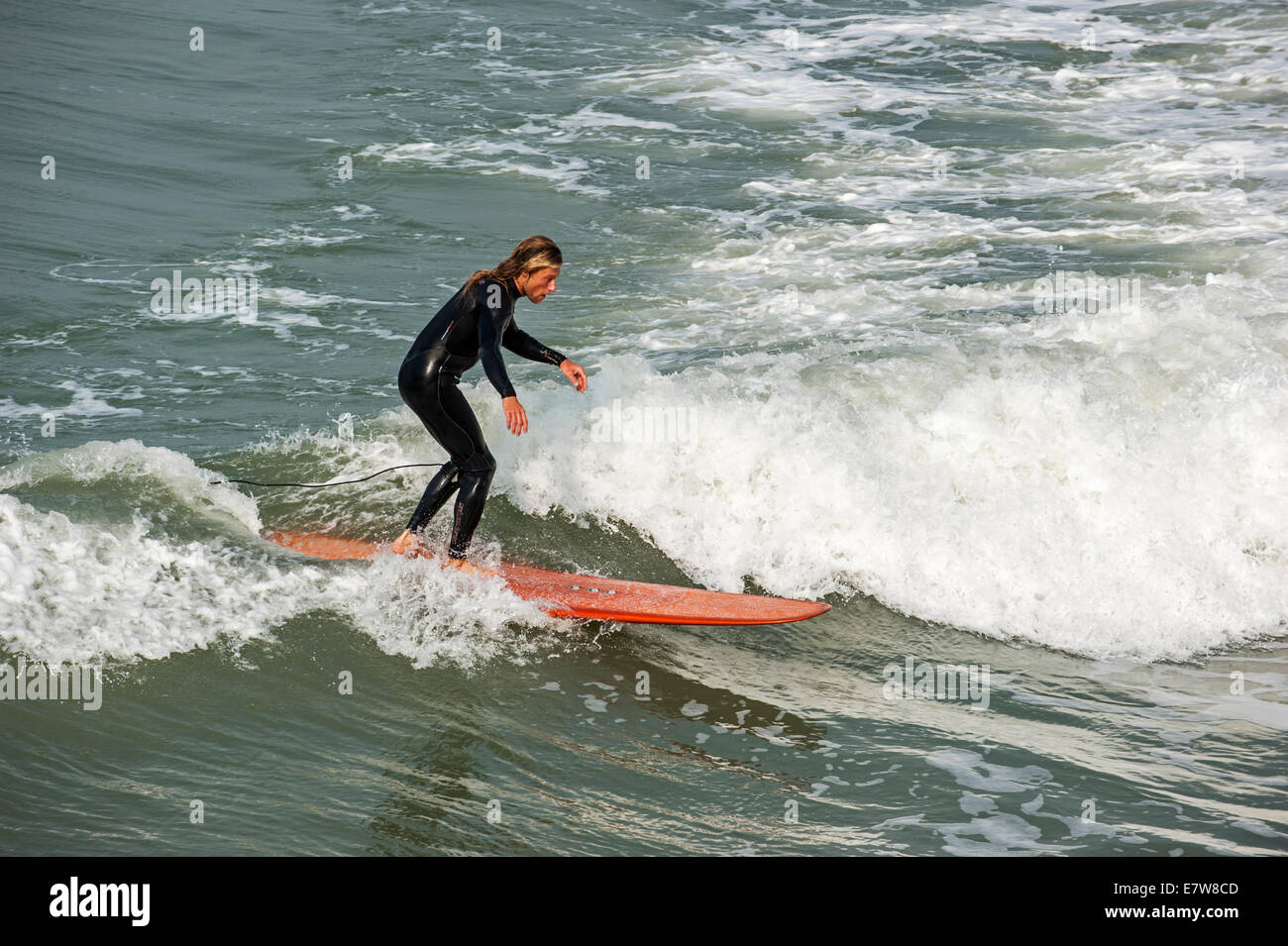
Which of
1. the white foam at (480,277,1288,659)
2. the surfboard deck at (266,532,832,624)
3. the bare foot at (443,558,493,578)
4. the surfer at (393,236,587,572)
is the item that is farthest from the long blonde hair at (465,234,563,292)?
the white foam at (480,277,1288,659)

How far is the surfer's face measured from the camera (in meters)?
5.58

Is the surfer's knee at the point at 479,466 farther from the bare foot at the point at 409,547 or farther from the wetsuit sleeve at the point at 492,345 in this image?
the wetsuit sleeve at the point at 492,345

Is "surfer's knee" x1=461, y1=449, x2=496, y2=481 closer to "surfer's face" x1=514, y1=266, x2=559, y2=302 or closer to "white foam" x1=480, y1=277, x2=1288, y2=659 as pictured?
"surfer's face" x1=514, y1=266, x2=559, y2=302

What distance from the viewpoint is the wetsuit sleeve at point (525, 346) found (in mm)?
5871

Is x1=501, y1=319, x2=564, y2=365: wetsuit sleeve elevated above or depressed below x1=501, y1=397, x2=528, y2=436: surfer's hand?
above

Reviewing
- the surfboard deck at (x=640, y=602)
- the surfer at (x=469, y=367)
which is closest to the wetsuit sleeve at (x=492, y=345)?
the surfer at (x=469, y=367)

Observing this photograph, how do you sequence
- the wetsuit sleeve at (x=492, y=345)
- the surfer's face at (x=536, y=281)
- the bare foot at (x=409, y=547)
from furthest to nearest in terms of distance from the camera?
the bare foot at (x=409, y=547)
the surfer's face at (x=536, y=281)
the wetsuit sleeve at (x=492, y=345)

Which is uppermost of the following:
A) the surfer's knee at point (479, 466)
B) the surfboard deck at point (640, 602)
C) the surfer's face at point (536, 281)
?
the surfer's face at point (536, 281)

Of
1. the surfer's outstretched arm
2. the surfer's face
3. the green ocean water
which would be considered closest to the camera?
the green ocean water

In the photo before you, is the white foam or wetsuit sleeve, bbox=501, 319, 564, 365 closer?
wetsuit sleeve, bbox=501, 319, 564, 365

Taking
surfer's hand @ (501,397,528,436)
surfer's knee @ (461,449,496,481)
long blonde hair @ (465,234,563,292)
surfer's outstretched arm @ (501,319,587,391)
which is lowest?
surfer's knee @ (461,449,496,481)

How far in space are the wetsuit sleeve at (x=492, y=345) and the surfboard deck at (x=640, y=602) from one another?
122cm

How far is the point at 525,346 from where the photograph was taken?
595cm
